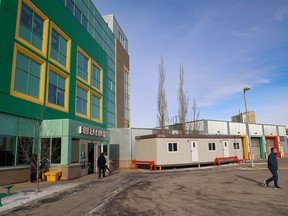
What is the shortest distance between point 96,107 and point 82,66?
206 inches

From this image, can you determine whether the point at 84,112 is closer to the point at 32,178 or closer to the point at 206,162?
the point at 32,178

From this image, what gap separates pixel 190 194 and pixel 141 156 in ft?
50.7

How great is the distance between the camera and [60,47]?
21.5 metres

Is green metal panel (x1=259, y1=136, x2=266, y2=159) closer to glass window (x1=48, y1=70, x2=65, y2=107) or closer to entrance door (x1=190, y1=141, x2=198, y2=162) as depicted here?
entrance door (x1=190, y1=141, x2=198, y2=162)

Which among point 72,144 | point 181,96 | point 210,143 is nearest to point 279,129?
point 181,96

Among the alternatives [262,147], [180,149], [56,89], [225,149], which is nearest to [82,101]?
[56,89]

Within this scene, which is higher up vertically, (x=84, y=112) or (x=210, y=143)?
(x=84, y=112)

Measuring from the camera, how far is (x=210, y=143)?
89.1 ft

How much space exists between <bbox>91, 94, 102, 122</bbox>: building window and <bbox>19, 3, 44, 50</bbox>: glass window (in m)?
10.0

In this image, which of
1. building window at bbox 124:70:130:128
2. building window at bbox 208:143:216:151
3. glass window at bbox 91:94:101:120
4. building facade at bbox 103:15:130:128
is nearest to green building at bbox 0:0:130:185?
glass window at bbox 91:94:101:120

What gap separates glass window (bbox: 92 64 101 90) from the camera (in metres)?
28.3

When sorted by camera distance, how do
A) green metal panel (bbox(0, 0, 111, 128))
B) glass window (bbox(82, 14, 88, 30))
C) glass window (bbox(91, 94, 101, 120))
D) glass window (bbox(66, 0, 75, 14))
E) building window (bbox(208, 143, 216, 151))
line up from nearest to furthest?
green metal panel (bbox(0, 0, 111, 128))
glass window (bbox(66, 0, 75, 14))
building window (bbox(208, 143, 216, 151))
glass window (bbox(91, 94, 101, 120))
glass window (bbox(82, 14, 88, 30))

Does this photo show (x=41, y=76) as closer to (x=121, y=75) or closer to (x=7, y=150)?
(x=7, y=150)

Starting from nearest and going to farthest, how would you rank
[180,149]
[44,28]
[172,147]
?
[44,28] → [172,147] → [180,149]
